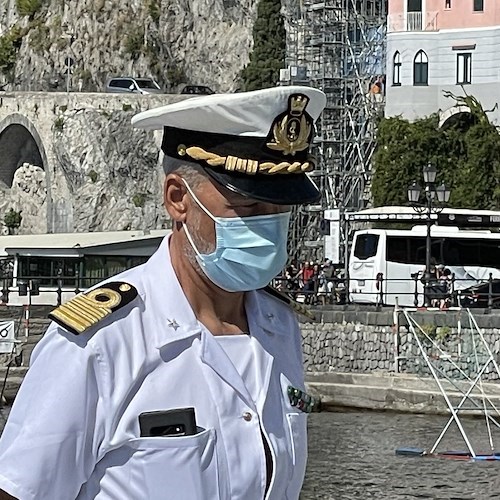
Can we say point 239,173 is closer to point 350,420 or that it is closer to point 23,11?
point 350,420

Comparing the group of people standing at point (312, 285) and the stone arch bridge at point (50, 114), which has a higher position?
the stone arch bridge at point (50, 114)

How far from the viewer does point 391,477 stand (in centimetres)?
1625

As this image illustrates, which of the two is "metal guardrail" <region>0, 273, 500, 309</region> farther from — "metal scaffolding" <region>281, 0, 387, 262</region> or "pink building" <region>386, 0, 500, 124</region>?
"metal scaffolding" <region>281, 0, 387, 262</region>

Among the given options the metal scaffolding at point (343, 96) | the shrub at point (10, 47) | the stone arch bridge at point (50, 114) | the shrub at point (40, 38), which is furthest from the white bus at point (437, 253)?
the shrub at point (10, 47)

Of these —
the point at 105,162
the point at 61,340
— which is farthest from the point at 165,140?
the point at 105,162

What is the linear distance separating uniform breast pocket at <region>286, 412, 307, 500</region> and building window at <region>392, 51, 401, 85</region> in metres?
38.8

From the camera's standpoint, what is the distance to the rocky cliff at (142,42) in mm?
58344

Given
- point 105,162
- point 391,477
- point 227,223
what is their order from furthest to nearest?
point 105,162 → point 391,477 → point 227,223

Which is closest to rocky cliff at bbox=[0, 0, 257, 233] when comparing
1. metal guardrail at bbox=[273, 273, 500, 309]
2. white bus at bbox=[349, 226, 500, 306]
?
white bus at bbox=[349, 226, 500, 306]

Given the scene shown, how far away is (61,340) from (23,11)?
6055cm

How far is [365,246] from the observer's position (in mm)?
31375

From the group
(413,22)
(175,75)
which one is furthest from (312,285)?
(175,75)

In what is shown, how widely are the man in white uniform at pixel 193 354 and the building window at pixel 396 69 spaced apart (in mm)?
38746

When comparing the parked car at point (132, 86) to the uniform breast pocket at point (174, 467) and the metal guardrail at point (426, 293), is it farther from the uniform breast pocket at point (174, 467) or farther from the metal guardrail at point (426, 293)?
the uniform breast pocket at point (174, 467)
